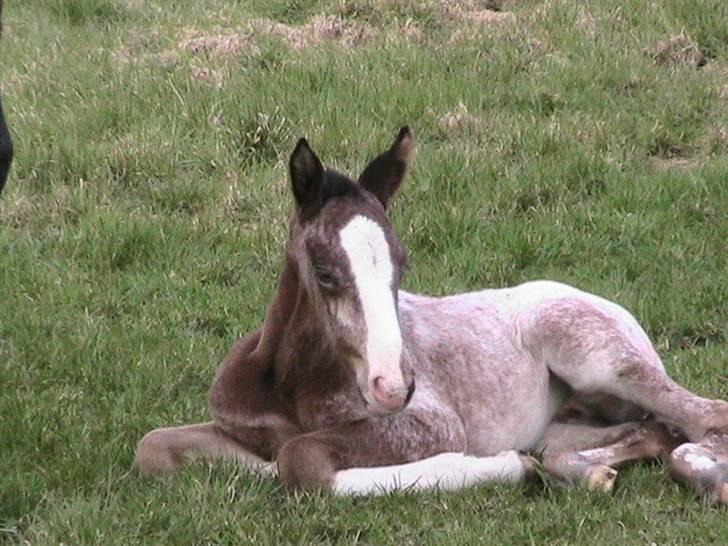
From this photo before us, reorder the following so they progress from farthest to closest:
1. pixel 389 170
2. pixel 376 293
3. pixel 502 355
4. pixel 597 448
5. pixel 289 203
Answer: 1. pixel 289 203
2. pixel 502 355
3. pixel 597 448
4. pixel 389 170
5. pixel 376 293

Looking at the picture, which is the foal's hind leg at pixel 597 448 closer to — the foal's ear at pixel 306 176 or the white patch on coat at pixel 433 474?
the white patch on coat at pixel 433 474

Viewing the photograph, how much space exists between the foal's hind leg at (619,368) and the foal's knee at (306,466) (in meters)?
1.24

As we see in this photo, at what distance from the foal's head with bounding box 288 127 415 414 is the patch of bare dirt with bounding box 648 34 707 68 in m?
6.46

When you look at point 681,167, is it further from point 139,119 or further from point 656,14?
point 139,119

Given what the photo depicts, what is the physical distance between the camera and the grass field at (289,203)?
5449 millimetres

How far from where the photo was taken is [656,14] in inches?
491

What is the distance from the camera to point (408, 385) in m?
5.17

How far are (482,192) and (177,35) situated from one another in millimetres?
4113

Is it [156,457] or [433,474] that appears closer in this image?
[433,474]

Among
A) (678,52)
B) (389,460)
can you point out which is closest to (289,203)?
(389,460)

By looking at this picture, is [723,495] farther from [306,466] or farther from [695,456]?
[306,466]

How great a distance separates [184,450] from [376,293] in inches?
45.7

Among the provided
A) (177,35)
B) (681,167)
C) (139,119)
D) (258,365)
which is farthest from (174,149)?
(258,365)

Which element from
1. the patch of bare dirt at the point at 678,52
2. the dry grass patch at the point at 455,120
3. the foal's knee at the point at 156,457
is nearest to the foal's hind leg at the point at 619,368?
the foal's knee at the point at 156,457
